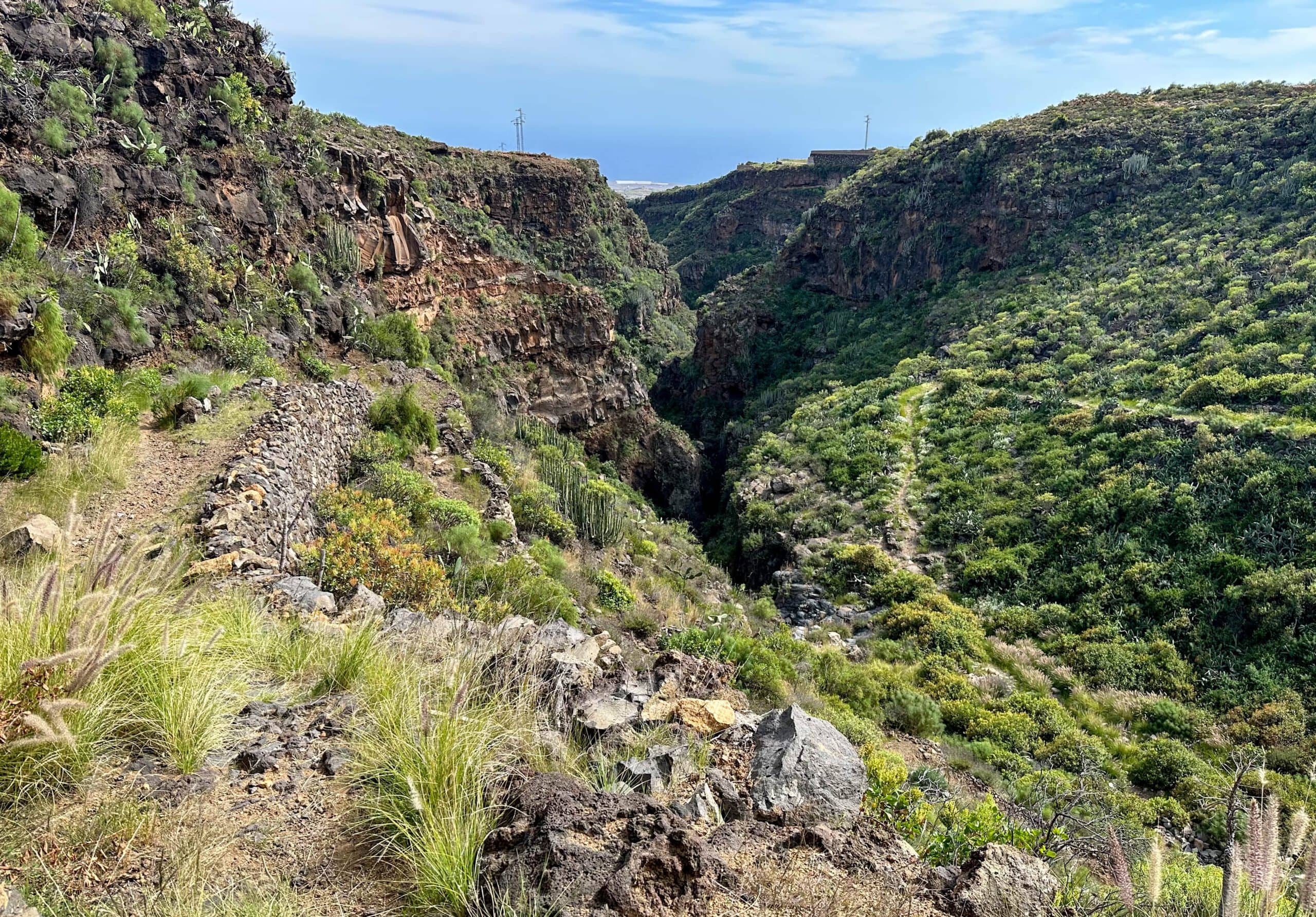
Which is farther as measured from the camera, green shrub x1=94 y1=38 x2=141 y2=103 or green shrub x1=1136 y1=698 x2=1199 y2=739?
green shrub x1=94 y1=38 x2=141 y2=103

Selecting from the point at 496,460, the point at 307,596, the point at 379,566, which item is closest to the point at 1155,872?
the point at 307,596

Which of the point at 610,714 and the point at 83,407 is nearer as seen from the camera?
the point at 610,714

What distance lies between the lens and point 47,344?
7520 millimetres

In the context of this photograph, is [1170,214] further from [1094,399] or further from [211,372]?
[211,372]

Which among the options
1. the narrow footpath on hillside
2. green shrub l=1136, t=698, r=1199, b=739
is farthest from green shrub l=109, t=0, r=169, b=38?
green shrub l=1136, t=698, r=1199, b=739

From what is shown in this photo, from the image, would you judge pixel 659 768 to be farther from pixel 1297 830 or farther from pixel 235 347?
pixel 235 347

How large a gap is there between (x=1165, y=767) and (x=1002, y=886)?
9.51m

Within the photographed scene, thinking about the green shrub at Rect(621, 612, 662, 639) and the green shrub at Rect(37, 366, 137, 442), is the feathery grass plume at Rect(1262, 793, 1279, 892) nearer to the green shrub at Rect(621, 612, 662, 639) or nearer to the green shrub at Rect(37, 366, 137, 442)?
the green shrub at Rect(621, 612, 662, 639)

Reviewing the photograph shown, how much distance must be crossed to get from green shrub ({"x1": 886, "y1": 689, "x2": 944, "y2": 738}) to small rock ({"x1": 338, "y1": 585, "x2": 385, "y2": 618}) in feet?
26.6

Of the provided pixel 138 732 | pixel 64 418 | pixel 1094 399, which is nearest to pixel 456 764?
pixel 138 732

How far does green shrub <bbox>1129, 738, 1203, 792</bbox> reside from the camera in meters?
9.37

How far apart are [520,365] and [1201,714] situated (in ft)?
80.0

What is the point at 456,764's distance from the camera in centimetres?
268

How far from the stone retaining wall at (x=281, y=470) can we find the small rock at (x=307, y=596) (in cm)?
56
